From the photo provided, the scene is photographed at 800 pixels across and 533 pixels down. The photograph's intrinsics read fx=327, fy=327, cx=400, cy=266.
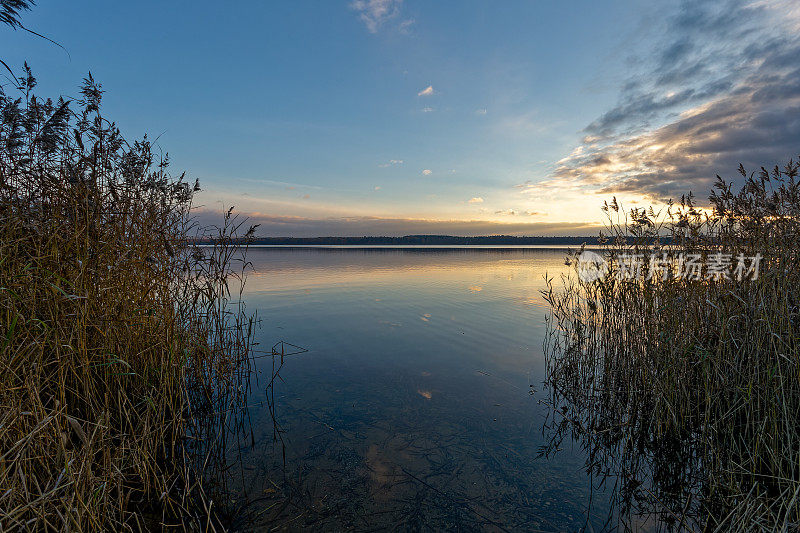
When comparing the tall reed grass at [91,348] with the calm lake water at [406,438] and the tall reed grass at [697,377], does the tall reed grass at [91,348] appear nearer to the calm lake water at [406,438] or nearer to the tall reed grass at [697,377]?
the calm lake water at [406,438]

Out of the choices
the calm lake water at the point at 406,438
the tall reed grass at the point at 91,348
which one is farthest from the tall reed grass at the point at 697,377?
the tall reed grass at the point at 91,348

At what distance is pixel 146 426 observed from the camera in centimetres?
335

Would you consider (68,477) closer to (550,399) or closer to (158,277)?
(158,277)

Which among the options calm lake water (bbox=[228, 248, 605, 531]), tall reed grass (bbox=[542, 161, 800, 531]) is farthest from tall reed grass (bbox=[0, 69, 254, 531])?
tall reed grass (bbox=[542, 161, 800, 531])

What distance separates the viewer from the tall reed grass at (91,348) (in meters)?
2.61

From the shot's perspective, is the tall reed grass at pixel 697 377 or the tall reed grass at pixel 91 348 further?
the tall reed grass at pixel 697 377

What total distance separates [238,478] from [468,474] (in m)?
2.88

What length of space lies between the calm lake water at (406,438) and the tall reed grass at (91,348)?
0.89m

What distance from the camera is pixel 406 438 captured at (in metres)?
4.99

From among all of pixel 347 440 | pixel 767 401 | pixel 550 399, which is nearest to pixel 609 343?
pixel 550 399

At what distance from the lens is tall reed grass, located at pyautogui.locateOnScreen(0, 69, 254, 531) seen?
8.56 feet

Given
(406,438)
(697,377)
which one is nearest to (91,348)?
(406,438)

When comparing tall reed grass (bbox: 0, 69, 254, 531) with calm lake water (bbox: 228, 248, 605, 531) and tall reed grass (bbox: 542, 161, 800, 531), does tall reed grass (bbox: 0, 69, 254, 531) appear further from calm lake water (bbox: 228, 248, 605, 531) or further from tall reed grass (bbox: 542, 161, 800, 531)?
tall reed grass (bbox: 542, 161, 800, 531)

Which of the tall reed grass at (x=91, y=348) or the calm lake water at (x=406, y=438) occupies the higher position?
the tall reed grass at (x=91, y=348)
